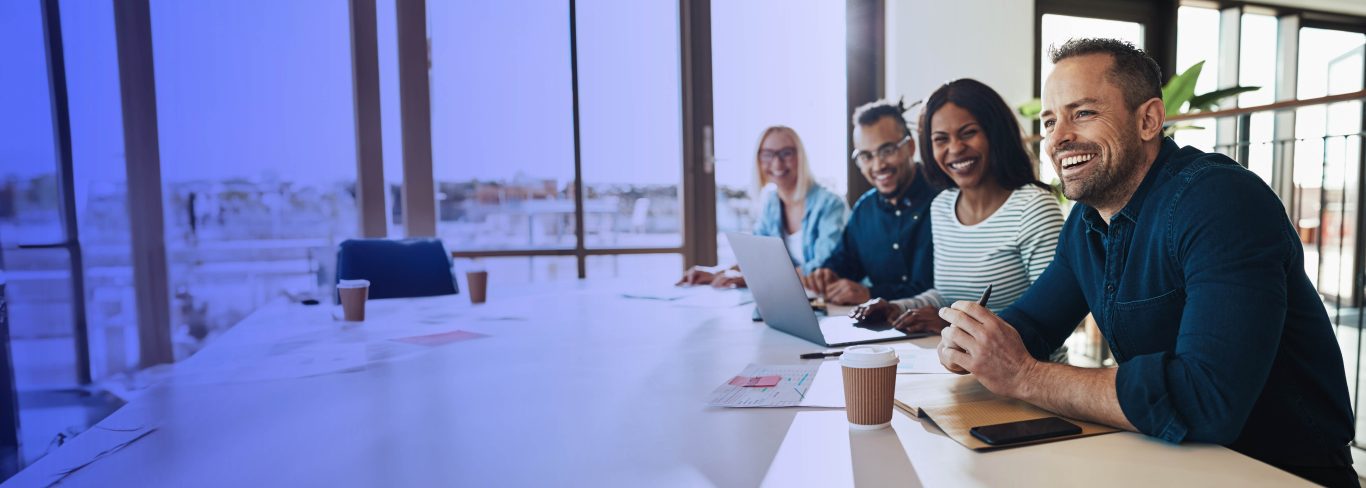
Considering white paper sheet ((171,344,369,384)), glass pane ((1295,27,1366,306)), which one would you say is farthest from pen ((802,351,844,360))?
glass pane ((1295,27,1366,306))

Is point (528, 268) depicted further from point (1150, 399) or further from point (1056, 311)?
point (1150, 399)

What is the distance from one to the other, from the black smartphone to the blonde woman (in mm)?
1651

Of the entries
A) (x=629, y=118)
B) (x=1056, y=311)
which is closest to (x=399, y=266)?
(x=629, y=118)

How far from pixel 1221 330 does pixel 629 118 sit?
11.0 ft

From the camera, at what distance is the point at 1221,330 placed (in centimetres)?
82

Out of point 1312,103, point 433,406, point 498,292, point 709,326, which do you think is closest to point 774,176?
point 498,292

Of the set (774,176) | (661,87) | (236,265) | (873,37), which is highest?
(873,37)

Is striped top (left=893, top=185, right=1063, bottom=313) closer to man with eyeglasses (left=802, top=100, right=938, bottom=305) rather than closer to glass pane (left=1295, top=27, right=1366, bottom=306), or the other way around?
man with eyeglasses (left=802, top=100, right=938, bottom=305)

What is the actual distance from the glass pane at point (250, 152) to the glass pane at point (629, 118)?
118 centimetres

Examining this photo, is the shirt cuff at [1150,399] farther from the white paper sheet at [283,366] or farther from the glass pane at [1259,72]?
→ the glass pane at [1259,72]

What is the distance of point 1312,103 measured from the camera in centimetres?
262

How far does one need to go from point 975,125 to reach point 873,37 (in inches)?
101

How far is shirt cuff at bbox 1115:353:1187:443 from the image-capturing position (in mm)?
785

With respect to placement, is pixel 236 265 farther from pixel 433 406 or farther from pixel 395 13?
pixel 433 406
